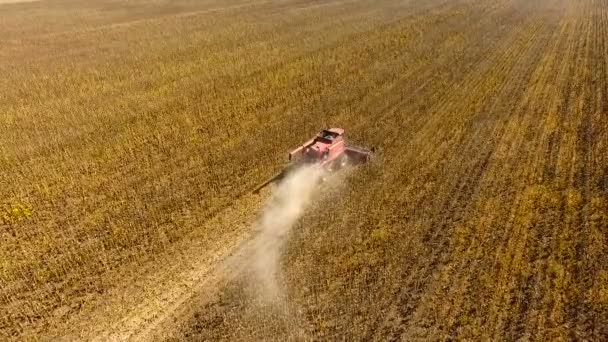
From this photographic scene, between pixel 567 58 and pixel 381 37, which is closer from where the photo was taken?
pixel 567 58

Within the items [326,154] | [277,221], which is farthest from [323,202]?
[326,154]

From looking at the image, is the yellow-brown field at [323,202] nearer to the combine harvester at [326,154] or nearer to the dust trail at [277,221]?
the dust trail at [277,221]

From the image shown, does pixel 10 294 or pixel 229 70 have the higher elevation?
pixel 229 70

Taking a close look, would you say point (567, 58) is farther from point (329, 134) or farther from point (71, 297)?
point (71, 297)

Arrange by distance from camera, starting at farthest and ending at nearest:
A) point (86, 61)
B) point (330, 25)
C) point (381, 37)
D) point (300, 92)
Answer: point (330, 25) < point (381, 37) < point (86, 61) < point (300, 92)

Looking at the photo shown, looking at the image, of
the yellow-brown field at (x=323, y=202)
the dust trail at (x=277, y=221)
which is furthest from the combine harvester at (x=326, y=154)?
the yellow-brown field at (x=323, y=202)

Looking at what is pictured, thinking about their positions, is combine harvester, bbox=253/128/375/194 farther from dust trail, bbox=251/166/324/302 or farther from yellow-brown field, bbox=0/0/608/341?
yellow-brown field, bbox=0/0/608/341

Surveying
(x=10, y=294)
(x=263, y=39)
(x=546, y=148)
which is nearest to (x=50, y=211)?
(x=10, y=294)
